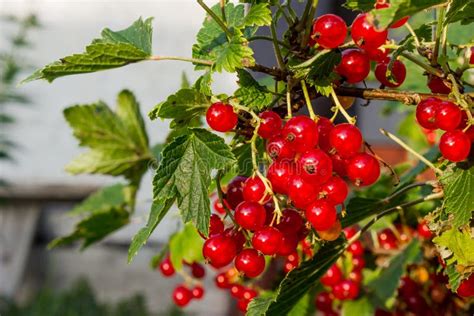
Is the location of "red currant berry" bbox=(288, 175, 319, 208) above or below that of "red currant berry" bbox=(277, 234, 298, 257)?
above

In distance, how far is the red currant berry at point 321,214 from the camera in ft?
1.99

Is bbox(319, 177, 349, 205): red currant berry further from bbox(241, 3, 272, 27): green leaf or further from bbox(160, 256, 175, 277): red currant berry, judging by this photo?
bbox(160, 256, 175, 277): red currant berry

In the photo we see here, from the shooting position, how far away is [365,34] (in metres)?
0.60

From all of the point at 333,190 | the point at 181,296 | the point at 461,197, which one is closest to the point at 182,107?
the point at 333,190

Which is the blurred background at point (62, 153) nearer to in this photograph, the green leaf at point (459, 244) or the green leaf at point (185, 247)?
the green leaf at point (185, 247)

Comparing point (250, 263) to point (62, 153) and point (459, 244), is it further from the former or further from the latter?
point (62, 153)

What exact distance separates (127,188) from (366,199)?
1.65 ft

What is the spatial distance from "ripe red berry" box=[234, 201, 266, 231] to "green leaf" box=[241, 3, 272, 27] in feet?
0.48

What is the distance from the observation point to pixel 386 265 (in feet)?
3.61

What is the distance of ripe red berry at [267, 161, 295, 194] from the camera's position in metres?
0.62

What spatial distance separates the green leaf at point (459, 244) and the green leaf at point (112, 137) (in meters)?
0.60

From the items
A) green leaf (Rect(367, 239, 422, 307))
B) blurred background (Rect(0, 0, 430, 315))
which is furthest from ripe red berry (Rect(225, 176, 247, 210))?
blurred background (Rect(0, 0, 430, 315))

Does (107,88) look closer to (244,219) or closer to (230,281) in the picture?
(230,281)

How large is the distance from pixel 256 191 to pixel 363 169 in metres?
0.09
